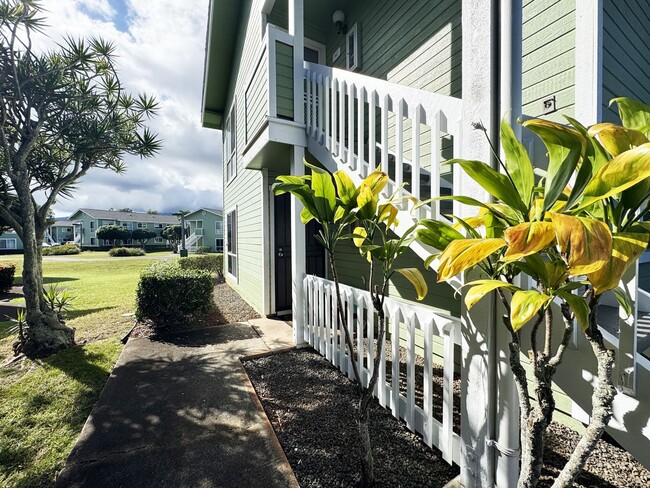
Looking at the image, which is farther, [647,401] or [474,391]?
[474,391]

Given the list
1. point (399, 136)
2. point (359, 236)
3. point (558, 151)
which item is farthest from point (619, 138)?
point (399, 136)

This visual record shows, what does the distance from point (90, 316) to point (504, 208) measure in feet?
26.2

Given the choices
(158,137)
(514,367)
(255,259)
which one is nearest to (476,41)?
(514,367)

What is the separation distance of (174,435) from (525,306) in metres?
2.72

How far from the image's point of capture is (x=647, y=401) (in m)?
1.33

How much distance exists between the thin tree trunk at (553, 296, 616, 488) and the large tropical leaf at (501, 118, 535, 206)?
0.44 metres

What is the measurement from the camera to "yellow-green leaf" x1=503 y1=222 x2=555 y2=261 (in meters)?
0.81

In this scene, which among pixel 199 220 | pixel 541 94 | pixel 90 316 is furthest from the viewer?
pixel 199 220

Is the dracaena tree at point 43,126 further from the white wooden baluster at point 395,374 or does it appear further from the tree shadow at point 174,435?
the white wooden baluster at point 395,374

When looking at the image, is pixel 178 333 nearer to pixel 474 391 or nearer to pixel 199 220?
pixel 474 391

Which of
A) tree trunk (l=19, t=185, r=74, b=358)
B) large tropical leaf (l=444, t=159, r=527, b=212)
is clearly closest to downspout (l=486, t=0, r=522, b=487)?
large tropical leaf (l=444, t=159, r=527, b=212)

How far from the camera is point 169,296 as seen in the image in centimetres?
495

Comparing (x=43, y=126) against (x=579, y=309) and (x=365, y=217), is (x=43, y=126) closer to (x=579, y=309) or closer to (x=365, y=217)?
(x=365, y=217)

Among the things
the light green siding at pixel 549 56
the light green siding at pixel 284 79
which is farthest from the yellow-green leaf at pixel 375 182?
the light green siding at pixel 284 79
